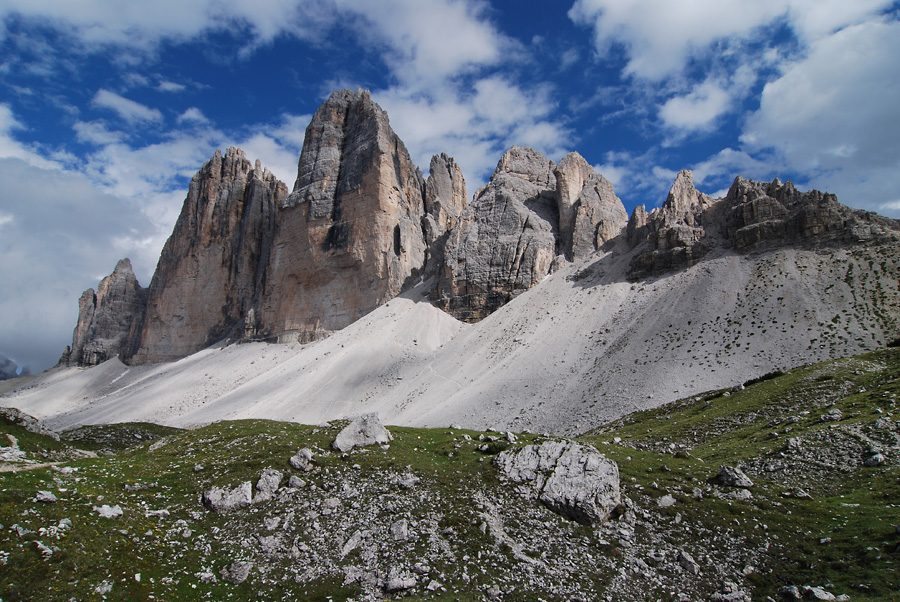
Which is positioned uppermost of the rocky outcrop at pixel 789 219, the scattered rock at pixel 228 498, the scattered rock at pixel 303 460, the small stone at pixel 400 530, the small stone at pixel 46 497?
the rocky outcrop at pixel 789 219

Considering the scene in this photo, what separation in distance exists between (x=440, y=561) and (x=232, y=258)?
110364mm

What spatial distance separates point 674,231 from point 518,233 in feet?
82.8

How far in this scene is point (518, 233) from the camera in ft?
267

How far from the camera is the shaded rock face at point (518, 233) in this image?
254 ft

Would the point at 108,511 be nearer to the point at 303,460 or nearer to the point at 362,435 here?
the point at 303,460

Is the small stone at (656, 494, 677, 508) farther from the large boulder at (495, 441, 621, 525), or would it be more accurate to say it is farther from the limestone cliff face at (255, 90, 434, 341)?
the limestone cliff face at (255, 90, 434, 341)

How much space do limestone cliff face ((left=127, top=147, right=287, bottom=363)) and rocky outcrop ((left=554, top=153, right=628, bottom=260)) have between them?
6116 centimetres

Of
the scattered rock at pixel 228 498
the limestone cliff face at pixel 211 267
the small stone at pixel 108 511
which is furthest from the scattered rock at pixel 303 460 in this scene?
the limestone cliff face at pixel 211 267

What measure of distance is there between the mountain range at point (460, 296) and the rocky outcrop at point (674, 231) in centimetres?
30

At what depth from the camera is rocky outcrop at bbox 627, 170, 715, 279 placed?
203 ft

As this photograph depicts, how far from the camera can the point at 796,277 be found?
166ft

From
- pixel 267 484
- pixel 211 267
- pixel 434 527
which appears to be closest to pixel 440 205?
pixel 211 267

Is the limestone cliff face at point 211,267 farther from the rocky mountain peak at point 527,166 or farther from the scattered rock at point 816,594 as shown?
the scattered rock at point 816,594

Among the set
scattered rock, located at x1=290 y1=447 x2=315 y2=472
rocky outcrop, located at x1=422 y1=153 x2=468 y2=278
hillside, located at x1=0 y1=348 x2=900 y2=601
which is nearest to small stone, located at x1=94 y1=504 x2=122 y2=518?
hillside, located at x1=0 y1=348 x2=900 y2=601
